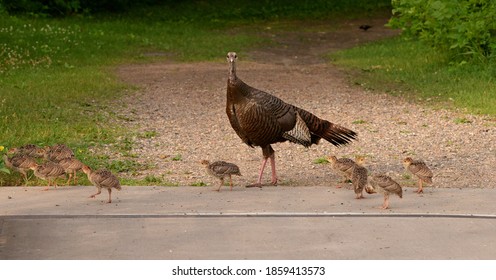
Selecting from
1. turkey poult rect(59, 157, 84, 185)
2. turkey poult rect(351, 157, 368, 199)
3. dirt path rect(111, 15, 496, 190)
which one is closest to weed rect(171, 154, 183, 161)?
dirt path rect(111, 15, 496, 190)

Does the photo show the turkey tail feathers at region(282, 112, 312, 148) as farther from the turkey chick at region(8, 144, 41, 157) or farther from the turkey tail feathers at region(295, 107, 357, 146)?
the turkey chick at region(8, 144, 41, 157)

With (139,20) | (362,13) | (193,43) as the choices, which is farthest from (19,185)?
(362,13)

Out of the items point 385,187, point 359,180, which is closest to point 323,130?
point 359,180

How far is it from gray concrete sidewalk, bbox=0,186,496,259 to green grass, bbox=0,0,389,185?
153 cm

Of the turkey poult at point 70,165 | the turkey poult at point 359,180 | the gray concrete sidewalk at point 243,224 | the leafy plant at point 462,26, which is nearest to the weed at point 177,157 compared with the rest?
the turkey poult at point 70,165

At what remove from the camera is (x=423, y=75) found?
21.7 meters

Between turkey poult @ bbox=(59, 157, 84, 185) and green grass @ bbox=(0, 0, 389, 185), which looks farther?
green grass @ bbox=(0, 0, 389, 185)

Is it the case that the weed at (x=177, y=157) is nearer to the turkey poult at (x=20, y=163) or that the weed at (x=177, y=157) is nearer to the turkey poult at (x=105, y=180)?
the turkey poult at (x=20, y=163)

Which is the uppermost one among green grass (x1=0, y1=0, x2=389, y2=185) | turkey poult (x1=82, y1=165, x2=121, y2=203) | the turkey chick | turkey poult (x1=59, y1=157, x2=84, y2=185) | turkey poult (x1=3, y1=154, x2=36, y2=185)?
turkey poult (x1=82, y1=165, x2=121, y2=203)

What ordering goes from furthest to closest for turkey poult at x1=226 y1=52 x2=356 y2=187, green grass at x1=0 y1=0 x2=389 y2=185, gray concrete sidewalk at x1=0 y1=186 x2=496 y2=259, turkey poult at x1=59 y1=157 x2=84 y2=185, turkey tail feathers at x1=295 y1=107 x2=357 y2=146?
green grass at x1=0 y1=0 x2=389 y2=185
turkey tail feathers at x1=295 y1=107 x2=357 y2=146
turkey poult at x1=226 y1=52 x2=356 y2=187
turkey poult at x1=59 y1=157 x2=84 y2=185
gray concrete sidewalk at x1=0 y1=186 x2=496 y2=259

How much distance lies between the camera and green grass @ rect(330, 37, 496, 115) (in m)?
18.3

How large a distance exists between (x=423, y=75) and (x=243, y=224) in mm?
13573

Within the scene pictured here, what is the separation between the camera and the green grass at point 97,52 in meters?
14.5

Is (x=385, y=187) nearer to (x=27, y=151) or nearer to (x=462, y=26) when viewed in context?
(x=27, y=151)
